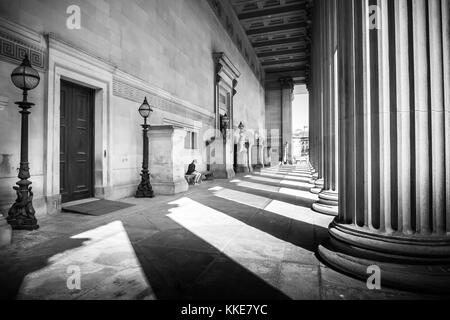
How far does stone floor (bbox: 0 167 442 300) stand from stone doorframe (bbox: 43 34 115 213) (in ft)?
4.83

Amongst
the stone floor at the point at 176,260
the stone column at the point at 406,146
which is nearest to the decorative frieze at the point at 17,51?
the stone floor at the point at 176,260

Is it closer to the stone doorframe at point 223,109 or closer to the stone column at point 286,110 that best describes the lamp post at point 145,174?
the stone doorframe at point 223,109

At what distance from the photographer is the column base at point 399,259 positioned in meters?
2.44

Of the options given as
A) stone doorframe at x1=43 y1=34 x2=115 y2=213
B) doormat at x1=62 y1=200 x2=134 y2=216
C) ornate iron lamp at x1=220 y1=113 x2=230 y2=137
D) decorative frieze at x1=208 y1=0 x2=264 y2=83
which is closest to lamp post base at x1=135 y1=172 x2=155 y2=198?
stone doorframe at x1=43 y1=34 x2=115 y2=213

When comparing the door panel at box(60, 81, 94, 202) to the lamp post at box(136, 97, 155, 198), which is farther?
the lamp post at box(136, 97, 155, 198)

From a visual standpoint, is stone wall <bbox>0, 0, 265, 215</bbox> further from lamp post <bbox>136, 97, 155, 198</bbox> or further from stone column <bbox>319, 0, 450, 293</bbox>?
stone column <bbox>319, 0, 450, 293</bbox>

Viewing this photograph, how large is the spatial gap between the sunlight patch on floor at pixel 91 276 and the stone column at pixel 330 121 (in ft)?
14.6

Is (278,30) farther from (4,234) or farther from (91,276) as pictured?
(91,276)

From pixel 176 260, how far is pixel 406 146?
9.56 ft

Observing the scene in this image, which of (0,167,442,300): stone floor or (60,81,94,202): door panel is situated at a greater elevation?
(60,81,94,202): door panel

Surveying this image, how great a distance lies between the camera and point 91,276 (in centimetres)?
279

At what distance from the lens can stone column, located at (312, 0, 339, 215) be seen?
6.22 meters

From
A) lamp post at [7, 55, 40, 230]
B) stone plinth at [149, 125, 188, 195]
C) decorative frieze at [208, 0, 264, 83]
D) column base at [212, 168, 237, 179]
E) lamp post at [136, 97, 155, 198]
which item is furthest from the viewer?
decorative frieze at [208, 0, 264, 83]

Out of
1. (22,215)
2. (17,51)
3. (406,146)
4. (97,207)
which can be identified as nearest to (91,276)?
(22,215)
